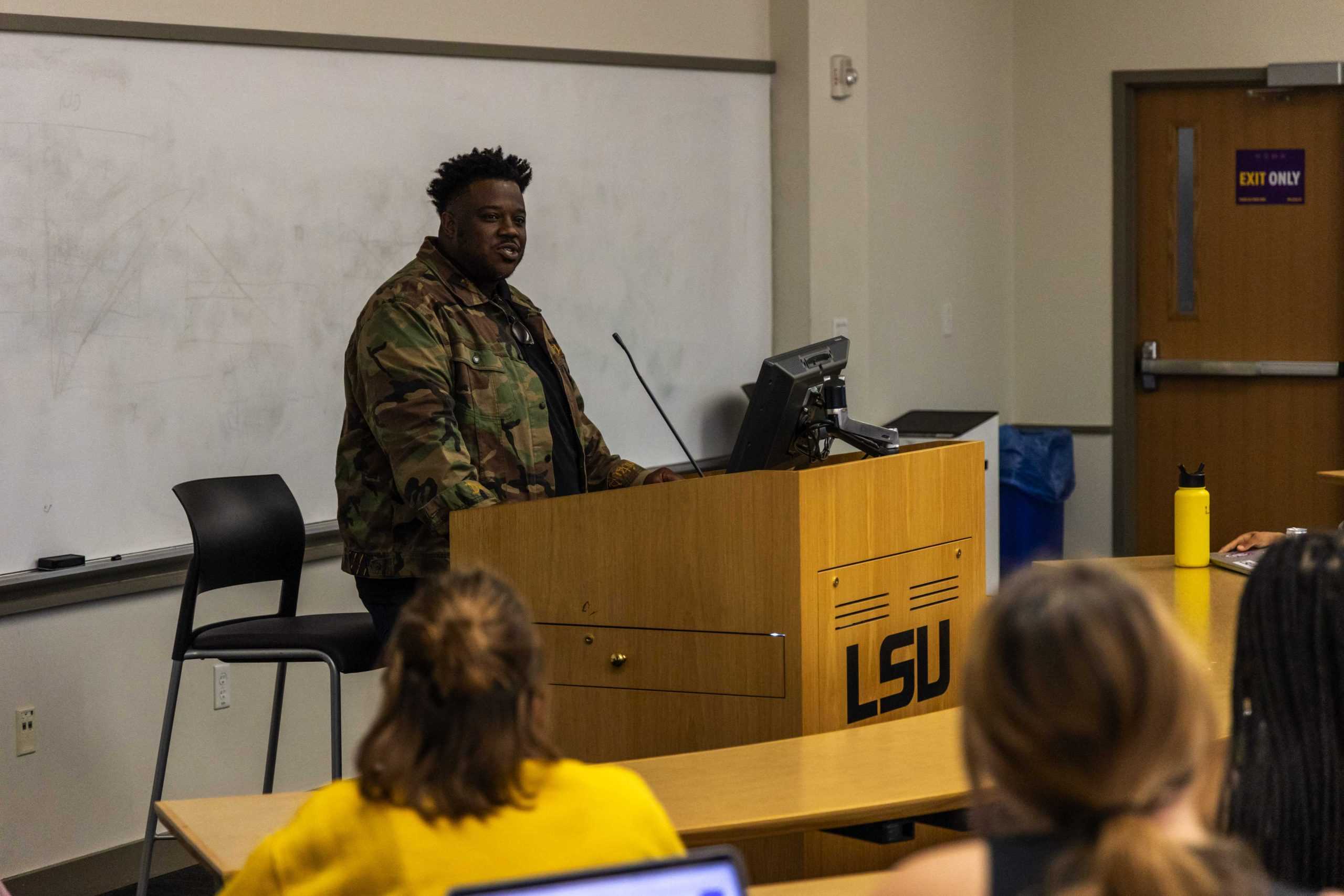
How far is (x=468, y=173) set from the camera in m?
2.82

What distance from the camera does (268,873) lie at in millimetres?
1350

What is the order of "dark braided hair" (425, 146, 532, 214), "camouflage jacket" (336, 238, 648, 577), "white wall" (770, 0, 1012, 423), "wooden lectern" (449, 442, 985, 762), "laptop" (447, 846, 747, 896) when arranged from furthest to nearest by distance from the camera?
1. "white wall" (770, 0, 1012, 423)
2. "dark braided hair" (425, 146, 532, 214)
3. "camouflage jacket" (336, 238, 648, 577)
4. "wooden lectern" (449, 442, 985, 762)
5. "laptop" (447, 846, 747, 896)

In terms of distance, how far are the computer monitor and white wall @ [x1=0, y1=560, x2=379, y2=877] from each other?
1285mm

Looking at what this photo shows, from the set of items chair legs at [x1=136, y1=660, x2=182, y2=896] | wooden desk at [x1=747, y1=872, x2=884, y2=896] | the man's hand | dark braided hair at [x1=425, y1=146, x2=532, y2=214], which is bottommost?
chair legs at [x1=136, y1=660, x2=182, y2=896]

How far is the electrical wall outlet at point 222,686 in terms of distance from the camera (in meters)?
3.52

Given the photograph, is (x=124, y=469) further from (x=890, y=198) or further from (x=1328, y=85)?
(x=1328, y=85)

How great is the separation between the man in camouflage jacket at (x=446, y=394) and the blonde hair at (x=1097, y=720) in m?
1.65

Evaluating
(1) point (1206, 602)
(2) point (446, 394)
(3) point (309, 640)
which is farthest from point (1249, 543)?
(3) point (309, 640)

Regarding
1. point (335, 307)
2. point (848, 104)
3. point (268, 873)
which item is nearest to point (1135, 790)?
point (268, 873)

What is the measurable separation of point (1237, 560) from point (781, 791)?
1.55 m

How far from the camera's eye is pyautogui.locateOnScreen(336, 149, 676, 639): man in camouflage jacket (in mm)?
2582

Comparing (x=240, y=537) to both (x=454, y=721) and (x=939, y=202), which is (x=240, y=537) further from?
(x=939, y=202)

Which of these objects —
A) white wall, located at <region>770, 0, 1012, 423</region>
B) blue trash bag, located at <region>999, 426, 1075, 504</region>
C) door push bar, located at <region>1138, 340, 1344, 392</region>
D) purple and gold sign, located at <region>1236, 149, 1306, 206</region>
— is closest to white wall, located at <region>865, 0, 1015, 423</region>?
white wall, located at <region>770, 0, 1012, 423</region>

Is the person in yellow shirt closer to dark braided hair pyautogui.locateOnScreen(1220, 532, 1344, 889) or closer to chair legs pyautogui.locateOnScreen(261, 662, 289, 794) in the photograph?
dark braided hair pyautogui.locateOnScreen(1220, 532, 1344, 889)
